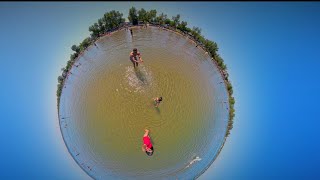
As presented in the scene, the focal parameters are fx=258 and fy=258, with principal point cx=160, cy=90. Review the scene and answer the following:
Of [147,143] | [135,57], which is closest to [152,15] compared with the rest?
[135,57]

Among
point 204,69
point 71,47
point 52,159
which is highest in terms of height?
point 71,47

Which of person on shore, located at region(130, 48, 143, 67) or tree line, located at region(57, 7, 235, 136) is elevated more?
tree line, located at region(57, 7, 235, 136)

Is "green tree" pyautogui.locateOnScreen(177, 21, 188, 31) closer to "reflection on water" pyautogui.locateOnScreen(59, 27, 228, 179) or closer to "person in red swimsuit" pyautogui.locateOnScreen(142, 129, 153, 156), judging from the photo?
"reflection on water" pyautogui.locateOnScreen(59, 27, 228, 179)

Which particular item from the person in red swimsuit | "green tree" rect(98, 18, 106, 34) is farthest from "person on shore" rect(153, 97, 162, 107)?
"green tree" rect(98, 18, 106, 34)

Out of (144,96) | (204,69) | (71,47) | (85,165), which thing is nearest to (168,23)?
(204,69)

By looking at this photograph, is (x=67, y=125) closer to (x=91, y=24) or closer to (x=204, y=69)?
(x=91, y=24)

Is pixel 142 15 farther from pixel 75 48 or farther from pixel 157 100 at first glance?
pixel 157 100
